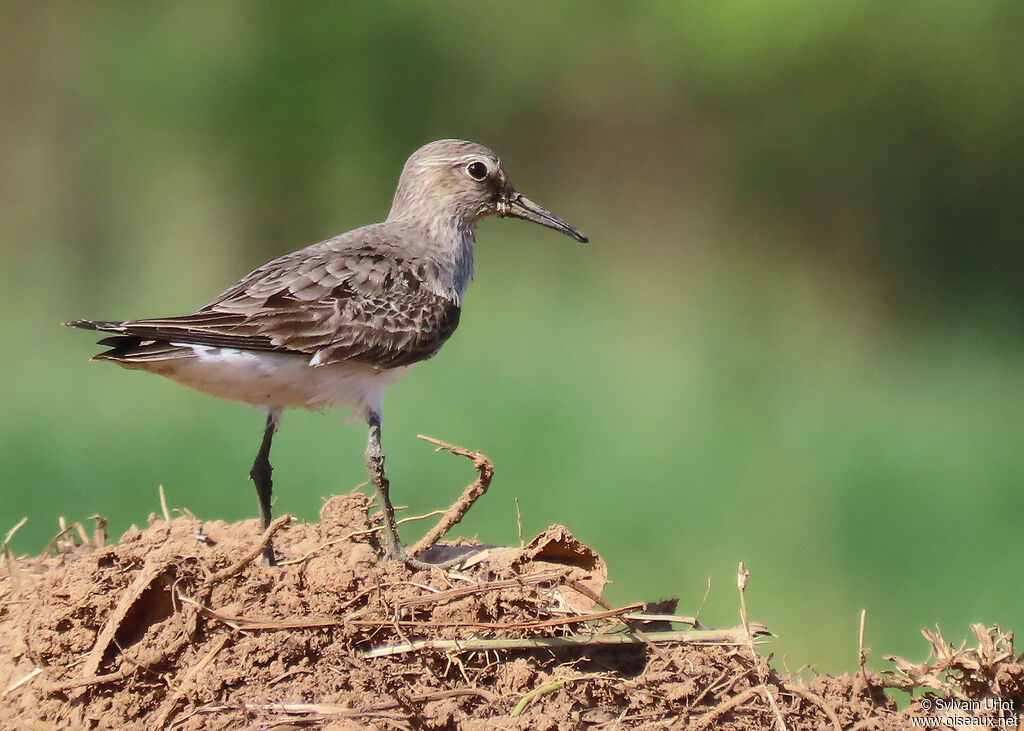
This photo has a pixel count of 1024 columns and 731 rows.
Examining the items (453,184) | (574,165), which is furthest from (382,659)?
(574,165)

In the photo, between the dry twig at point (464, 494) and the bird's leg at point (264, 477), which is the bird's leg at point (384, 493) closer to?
the dry twig at point (464, 494)

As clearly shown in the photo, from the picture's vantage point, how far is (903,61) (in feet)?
59.2

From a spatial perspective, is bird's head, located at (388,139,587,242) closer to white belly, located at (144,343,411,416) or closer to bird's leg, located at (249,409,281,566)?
white belly, located at (144,343,411,416)

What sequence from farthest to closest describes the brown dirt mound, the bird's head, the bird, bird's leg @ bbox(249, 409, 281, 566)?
the bird's head < bird's leg @ bbox(249, 409, 281, 566) < the bird < the brown dirt mound

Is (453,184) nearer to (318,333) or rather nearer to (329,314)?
(329,314)

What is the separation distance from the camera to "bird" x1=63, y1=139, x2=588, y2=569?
6.54 metres

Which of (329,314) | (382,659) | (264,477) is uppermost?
(329,314)

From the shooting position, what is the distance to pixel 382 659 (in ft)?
16.8

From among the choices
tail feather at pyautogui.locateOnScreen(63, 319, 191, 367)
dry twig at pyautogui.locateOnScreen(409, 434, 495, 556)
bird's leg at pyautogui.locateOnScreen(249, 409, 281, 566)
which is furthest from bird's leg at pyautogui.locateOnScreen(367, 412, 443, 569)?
tail feather at pyautogui.locateOnScreen(63, 319, 191, 367)

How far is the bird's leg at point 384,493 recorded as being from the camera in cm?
602

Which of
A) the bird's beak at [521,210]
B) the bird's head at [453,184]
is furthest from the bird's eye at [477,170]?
the bird's beak at [521,210]

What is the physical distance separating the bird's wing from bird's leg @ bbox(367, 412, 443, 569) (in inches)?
12.5

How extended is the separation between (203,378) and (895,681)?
3125 millimetres

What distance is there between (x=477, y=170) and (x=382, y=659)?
11.7 ft
